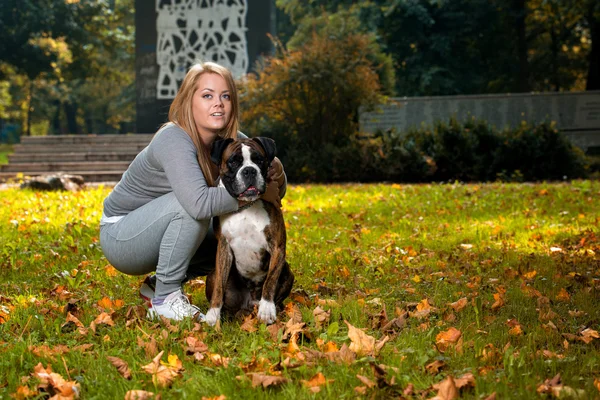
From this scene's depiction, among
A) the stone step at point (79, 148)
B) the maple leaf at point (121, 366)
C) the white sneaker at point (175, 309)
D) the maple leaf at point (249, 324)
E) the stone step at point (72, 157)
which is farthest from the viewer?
the stone step at point (79, 148)

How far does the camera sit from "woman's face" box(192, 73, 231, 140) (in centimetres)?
415

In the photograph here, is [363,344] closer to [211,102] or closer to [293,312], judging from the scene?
[293,312]

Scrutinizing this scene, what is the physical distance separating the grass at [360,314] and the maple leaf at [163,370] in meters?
0.01

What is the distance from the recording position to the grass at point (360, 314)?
9.75ft

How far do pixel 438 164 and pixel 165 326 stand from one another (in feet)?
37.2

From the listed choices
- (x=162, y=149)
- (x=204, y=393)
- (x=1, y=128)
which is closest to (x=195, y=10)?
(x=162, y=149)

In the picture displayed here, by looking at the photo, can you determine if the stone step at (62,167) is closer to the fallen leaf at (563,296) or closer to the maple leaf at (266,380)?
the fallen leaf at (563,296)

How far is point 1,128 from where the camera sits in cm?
6028

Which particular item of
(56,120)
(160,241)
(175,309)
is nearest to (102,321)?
(175,309)

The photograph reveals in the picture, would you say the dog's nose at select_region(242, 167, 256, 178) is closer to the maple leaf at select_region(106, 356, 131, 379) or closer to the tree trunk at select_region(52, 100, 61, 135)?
the maple leaf at select_region(106, 356, 131, 379)

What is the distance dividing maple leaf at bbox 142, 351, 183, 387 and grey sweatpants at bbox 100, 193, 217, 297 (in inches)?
37.2

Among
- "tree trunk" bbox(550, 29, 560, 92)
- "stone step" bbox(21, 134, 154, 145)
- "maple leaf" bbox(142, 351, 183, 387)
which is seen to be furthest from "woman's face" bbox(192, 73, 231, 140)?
"tree trunk" bbox(550, 29, 560, 92)

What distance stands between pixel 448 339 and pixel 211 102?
1.98 metres

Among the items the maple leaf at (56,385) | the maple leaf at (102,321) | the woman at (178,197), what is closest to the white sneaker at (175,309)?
the woman at (178,197)
